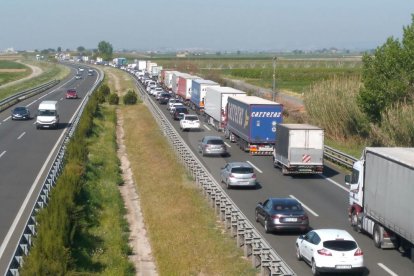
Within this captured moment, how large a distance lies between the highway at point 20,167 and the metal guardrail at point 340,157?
15.3 meters

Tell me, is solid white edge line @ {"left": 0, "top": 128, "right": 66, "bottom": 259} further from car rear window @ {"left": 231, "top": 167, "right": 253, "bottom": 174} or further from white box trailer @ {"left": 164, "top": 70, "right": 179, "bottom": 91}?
white box trailer @ {"left": 164, "top": 70, "right": 179, "bottom": 91}

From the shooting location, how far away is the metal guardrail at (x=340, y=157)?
4095 centimetres

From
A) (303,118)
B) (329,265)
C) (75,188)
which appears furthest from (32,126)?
(329,265)

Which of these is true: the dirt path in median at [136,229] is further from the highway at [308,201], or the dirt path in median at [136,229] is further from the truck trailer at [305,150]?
the truck trailer at [305,150]

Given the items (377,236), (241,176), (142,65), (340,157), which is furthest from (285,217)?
(142,65)

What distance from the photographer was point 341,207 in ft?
102

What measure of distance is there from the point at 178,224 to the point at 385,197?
25.1ft

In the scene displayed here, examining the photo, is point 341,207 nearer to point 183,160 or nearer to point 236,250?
point 236,250

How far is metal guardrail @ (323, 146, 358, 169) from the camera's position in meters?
40.9

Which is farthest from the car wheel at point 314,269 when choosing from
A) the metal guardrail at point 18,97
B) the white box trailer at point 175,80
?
the white box trailer at point 175,80

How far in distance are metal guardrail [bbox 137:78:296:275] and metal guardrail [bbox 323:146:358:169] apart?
8.38 metres

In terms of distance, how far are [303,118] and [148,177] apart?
2682 centimetres

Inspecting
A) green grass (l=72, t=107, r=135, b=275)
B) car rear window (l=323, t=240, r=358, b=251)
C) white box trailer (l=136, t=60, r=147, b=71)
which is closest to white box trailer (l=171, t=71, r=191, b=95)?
green grass (l=72, t=107, r=135, b=275)

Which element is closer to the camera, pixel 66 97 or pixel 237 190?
pixel 237 190
